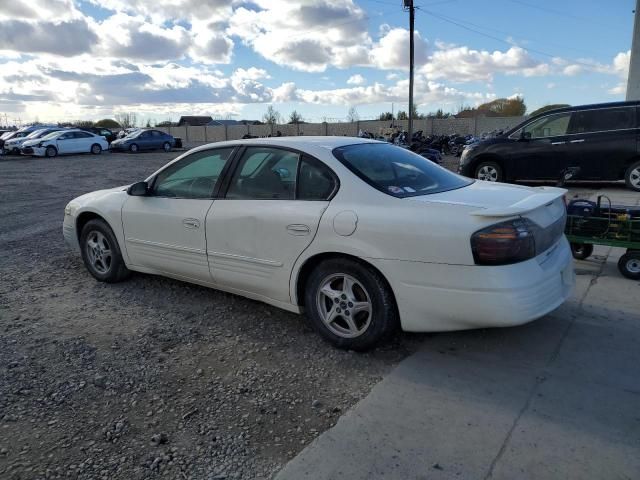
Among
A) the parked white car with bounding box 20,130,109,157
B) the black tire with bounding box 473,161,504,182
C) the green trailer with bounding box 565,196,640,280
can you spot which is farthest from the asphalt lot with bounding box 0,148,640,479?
the parked white car with bounding box 20,130,109,157

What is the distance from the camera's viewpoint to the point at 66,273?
18.5 ft

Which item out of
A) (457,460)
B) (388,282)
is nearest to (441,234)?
(388,282)

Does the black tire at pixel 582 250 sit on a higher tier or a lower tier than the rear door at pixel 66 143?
lower

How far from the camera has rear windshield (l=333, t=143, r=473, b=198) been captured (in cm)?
360

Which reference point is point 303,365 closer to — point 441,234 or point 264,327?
point 264,327

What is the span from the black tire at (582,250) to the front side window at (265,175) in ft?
11.7

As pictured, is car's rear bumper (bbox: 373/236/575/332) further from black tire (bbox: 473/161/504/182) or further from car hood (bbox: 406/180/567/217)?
black tire (bbox: 473/161/504/182)

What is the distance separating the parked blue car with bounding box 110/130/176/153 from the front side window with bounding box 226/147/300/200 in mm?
29828

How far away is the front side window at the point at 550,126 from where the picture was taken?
10.6 meters

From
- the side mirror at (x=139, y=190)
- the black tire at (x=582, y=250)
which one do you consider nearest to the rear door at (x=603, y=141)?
the black tire at (x=582, y=250)

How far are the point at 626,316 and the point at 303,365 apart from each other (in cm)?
265

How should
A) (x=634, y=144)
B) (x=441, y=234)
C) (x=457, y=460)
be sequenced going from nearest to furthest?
(x=457, y=460)
(x=441, y=234)
(x=634, y=144)

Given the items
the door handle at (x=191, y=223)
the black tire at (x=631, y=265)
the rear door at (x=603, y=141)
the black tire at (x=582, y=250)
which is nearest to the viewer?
the door handle at (x=191, y=223)

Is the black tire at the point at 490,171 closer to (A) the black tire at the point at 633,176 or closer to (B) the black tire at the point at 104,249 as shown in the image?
(A) the black tire at the point at 633,176
